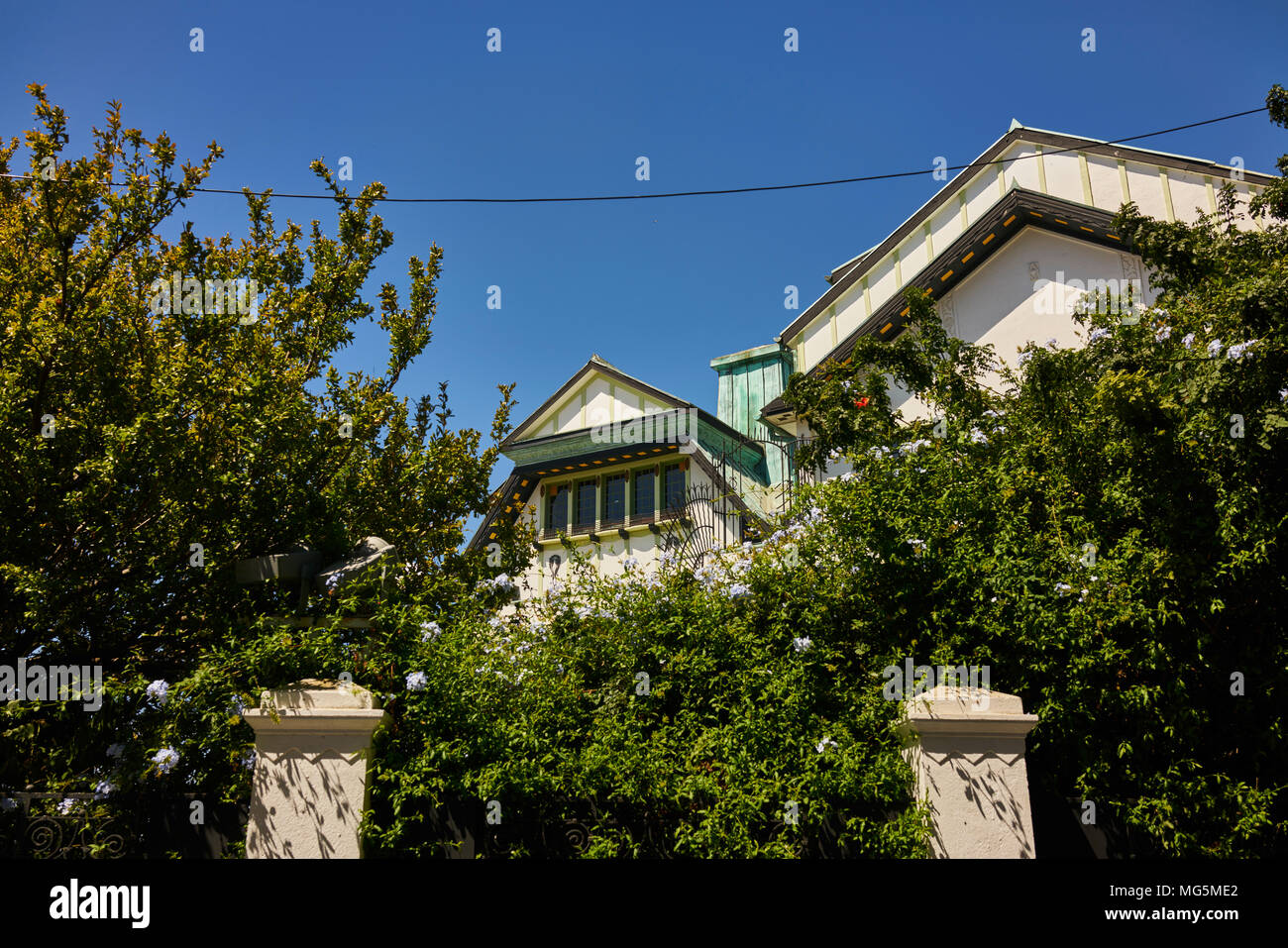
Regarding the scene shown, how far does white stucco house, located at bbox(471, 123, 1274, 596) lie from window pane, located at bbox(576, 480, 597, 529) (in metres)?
0.03

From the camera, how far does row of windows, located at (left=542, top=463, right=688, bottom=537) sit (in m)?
16.6

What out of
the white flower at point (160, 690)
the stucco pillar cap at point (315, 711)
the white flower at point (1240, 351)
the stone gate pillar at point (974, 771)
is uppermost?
the white flower at point (1240, 351)

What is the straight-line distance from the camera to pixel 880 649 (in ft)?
18.3

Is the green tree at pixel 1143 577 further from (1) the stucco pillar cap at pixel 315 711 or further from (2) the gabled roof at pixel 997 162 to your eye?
(2) the gabled roof at pixel 997 162

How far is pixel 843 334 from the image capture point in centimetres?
1488

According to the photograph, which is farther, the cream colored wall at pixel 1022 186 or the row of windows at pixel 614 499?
the row of windows at pixel 614 499

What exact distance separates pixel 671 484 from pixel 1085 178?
8.85m

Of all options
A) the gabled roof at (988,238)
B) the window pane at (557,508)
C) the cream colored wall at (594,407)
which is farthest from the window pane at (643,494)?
the gabled roof at (988,238)

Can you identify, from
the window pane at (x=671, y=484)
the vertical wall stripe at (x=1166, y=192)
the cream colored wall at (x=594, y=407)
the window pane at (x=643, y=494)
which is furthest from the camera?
the cream colored wall at (x=594, y=407)

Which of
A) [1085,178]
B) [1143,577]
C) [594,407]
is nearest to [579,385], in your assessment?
[594,407]

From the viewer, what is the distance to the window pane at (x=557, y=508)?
17797 mm

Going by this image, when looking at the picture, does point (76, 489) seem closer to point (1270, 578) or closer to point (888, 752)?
point (888, 752)

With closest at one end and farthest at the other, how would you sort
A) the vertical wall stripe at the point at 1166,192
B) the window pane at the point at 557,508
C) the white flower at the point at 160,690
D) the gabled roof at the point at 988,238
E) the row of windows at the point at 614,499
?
the white flower at the point at 160,690, the vertical wall stripe at the point at 1166,192, the gabled roof at the point at 988,238, the row of windows at the point at 614,499, the window pane at the point at 557,508
